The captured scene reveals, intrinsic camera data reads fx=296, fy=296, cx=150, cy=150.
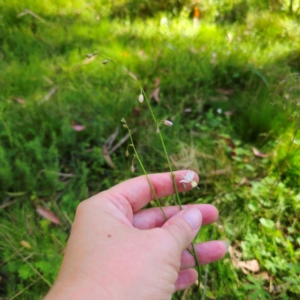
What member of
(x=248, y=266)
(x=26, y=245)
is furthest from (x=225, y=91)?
(x=26, y=245)

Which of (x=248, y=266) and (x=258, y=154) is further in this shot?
(x=258, y=154)

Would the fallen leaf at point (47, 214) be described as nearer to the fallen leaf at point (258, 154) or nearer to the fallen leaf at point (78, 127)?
the fallen leaf at point (78, 127)

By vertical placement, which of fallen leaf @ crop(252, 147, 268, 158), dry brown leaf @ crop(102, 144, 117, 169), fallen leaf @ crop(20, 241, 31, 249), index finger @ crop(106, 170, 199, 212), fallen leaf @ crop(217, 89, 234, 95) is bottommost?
fallen leaf @ crop(20, 241, 31, 249)

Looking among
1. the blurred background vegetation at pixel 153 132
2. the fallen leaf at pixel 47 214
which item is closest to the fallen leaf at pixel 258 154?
the blurred background vegetation at pixel 153 132

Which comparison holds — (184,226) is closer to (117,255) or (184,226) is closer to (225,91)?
(117,255)

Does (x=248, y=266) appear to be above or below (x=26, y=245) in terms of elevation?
below

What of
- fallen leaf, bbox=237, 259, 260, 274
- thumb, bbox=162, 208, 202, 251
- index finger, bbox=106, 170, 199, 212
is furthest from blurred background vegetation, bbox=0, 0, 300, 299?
thumb, bbox=162, 208, 202, 251

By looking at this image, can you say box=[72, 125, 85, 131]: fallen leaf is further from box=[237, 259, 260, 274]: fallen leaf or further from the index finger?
box=[237, 259, 260, 274]: fallen leaf
